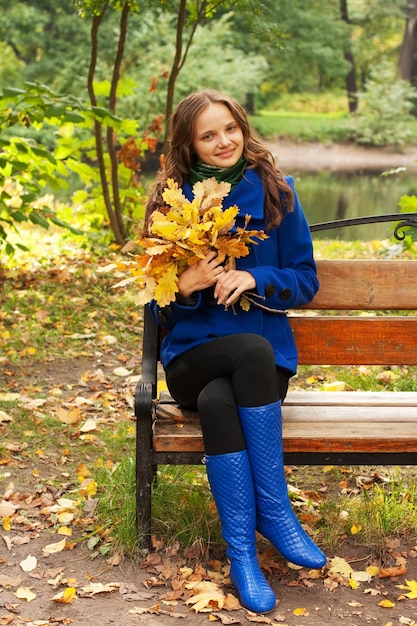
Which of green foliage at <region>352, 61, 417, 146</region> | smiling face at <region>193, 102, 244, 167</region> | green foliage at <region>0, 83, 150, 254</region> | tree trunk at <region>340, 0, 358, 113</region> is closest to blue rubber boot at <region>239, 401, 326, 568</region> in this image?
smiling face at <region>193, 102, 244, 167</region>

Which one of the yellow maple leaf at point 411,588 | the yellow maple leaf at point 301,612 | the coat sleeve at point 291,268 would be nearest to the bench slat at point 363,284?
the coat sleeve at point 291,268

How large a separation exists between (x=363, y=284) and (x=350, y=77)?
916 inches

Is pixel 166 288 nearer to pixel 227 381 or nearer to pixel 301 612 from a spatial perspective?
pixel 227 381

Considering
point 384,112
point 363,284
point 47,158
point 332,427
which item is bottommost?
point 332,427

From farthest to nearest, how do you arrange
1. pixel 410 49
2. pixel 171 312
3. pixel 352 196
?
pixel 410 49 → pixel 352 196 → pixel 171 312

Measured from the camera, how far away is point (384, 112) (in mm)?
23047

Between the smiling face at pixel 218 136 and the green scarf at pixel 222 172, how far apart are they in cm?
2

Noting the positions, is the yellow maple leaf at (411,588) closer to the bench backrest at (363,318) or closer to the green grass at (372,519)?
the green grass at (372,519)

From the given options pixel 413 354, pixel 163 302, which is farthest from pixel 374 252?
pixel 163 302

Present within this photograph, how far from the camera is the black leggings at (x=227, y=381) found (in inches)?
100

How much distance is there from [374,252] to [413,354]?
451 cm

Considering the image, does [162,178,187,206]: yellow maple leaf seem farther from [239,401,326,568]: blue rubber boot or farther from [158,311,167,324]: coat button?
[239,401,326,568]: blue rubber boot

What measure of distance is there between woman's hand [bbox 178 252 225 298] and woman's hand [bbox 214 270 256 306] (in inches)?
0.8

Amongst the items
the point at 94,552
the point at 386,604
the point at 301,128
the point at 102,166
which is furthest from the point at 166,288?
the point at 301,128
